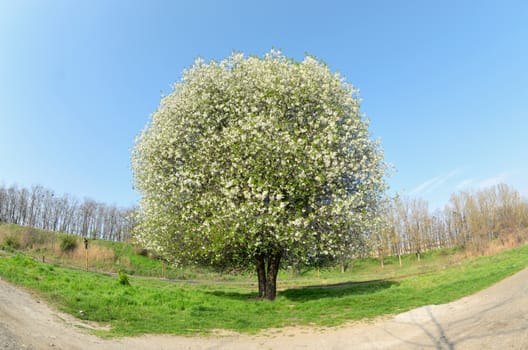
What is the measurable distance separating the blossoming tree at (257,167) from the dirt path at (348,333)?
6140mm

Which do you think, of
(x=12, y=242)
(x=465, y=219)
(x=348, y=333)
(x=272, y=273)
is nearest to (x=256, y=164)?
(x=272, y=273)

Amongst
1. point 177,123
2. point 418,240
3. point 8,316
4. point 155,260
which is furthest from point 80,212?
point 8,316

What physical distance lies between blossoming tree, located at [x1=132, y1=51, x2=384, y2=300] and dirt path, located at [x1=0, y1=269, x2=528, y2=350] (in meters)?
6.14

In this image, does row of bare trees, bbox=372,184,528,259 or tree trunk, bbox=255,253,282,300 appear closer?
tree trunk, bbox=255,253,282,300

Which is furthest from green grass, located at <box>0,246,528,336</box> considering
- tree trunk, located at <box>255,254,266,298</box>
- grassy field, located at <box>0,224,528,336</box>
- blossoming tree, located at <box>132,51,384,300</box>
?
blossoming tree, located at <box>132,51,384,300</box>

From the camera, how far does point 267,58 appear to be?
22703 mm

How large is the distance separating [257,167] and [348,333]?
9234mm

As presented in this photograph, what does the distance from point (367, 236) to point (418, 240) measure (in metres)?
61.7

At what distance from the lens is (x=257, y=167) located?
18.3 metres

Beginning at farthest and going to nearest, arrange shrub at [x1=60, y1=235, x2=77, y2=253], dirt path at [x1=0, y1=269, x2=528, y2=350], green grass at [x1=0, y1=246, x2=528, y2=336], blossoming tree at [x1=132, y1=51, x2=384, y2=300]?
shrub at [x1=60, y1=235, x2=77, y2=253] < blossoming tree at [x1=132, y1=51, x2=384, y2=300] < green grass at [x1=0, y1=246, x2=528, y2=336] < dirt path at [x1=0, y1=269, x2=528, y2=350]

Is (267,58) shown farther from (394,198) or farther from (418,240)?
(418,240)

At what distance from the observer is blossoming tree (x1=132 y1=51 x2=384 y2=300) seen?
60.0ft

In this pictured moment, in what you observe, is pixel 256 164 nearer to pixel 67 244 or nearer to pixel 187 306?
pixel 187 306

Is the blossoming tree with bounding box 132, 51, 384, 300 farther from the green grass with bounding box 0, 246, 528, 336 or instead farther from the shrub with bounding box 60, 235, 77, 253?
the shrub with bounding box 60, 235, 77, 253
